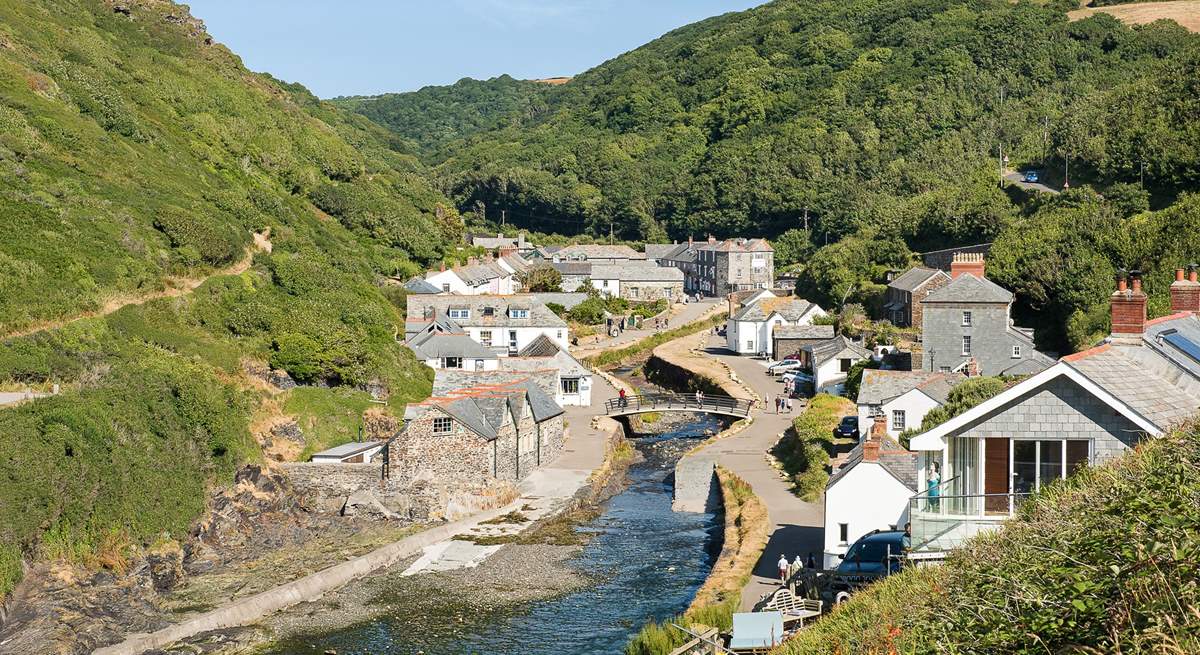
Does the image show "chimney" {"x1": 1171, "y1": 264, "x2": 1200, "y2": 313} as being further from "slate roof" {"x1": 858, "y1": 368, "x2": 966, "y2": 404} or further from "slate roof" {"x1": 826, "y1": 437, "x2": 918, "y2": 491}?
"slate roof" {"x1": 858, "y1": 368, "x2": 966, "y2": 404}

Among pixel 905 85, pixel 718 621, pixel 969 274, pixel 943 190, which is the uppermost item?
pixel 905 85

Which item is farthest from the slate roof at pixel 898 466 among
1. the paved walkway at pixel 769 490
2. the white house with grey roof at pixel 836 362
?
the white house with grey roof at pixel 836 362

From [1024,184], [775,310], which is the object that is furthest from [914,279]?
[1024,184]

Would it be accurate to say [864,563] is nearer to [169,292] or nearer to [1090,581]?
[1090,581]

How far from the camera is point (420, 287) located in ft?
251

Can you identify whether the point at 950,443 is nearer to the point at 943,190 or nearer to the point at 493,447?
the point at 493,447

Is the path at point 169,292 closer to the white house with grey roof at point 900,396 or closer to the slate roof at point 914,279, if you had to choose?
the white house with grey roof at point 900,396

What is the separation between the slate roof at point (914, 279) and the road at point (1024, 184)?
65.8 feet

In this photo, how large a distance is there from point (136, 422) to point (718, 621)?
20950 millimetres

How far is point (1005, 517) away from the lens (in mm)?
15633

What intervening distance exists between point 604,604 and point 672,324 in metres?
68.7

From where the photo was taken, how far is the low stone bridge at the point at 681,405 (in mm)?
56938

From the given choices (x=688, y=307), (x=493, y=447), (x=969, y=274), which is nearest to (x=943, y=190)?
(x=688, y=307)

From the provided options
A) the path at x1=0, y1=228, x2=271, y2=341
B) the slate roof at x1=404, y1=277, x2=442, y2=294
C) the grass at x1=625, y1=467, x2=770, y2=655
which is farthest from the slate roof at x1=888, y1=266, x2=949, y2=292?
the path at x1=0, y1=228, x2=271, y2=341
